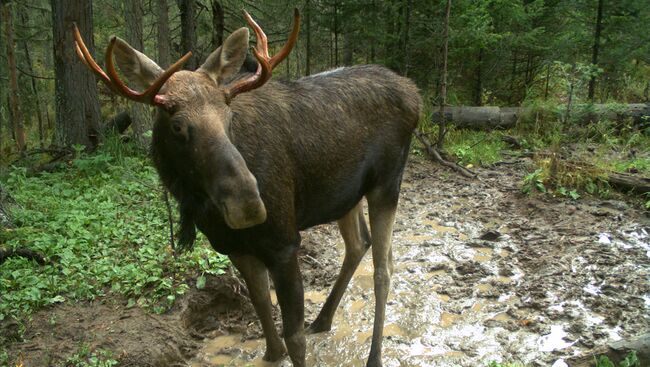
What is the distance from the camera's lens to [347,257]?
4527 mm

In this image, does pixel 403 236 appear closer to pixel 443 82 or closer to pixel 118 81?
pixel 443 82

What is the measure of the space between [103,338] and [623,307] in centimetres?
447

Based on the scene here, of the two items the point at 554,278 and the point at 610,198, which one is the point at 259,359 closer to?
the point at 554,278

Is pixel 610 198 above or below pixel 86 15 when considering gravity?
below

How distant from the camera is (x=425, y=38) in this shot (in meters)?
10.7

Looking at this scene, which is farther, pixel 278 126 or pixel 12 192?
pixel 12 192

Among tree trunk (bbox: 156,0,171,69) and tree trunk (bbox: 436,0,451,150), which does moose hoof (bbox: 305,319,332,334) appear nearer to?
tree trunk (bbox: 156,0,171,69)

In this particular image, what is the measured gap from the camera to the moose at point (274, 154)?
263 cm

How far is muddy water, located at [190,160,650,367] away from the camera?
13.2 feet

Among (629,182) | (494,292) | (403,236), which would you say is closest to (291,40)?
(494,292)

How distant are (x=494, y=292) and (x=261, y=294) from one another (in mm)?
2533

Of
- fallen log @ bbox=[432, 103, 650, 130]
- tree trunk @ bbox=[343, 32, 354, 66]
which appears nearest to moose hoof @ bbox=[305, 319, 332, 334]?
fallen log @ bbox=[432, 103, 650, 130]

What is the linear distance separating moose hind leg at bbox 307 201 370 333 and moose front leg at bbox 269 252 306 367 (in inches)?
34.6

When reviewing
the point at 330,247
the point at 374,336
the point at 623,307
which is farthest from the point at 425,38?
the point at 374,336
